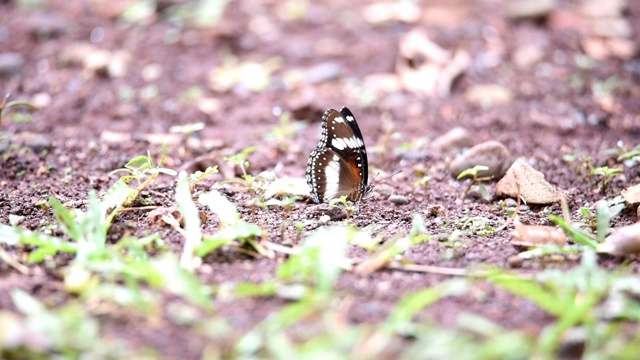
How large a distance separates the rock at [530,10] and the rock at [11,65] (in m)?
4.41

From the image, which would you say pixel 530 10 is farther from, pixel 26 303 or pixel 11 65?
pixel 26 303

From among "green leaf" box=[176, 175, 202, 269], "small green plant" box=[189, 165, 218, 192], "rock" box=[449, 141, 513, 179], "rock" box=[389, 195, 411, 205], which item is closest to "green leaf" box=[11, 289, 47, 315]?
"green leaf" box=[176, 175, 202, 269]

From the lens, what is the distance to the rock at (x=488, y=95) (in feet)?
17.5

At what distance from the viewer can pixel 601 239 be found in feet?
8.64

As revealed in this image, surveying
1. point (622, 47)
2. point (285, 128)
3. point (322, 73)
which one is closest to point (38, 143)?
point (285, 128)

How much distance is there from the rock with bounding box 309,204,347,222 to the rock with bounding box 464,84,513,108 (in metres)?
2.36

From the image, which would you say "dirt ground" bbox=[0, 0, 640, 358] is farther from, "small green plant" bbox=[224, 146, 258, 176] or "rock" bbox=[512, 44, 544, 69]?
"small green plant" bbox=[224, 146, 258, 176]

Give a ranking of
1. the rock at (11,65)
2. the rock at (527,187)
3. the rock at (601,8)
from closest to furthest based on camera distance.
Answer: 1. the rock at (527,187)
2. the rock at (11,65)
3. the rock at (601,8)

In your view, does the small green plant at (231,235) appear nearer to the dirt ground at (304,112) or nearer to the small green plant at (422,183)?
the dirt ground at (304,112)

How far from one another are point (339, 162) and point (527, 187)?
917 mm

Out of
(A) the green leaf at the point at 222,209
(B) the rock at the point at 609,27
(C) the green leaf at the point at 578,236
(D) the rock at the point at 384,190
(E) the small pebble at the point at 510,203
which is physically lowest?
(D) the rock at the point at 384,190

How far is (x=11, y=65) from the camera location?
5.84m

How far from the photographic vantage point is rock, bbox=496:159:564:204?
3365mm

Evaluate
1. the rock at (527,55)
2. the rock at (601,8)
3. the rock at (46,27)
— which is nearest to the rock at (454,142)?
the rock at (527,55)
